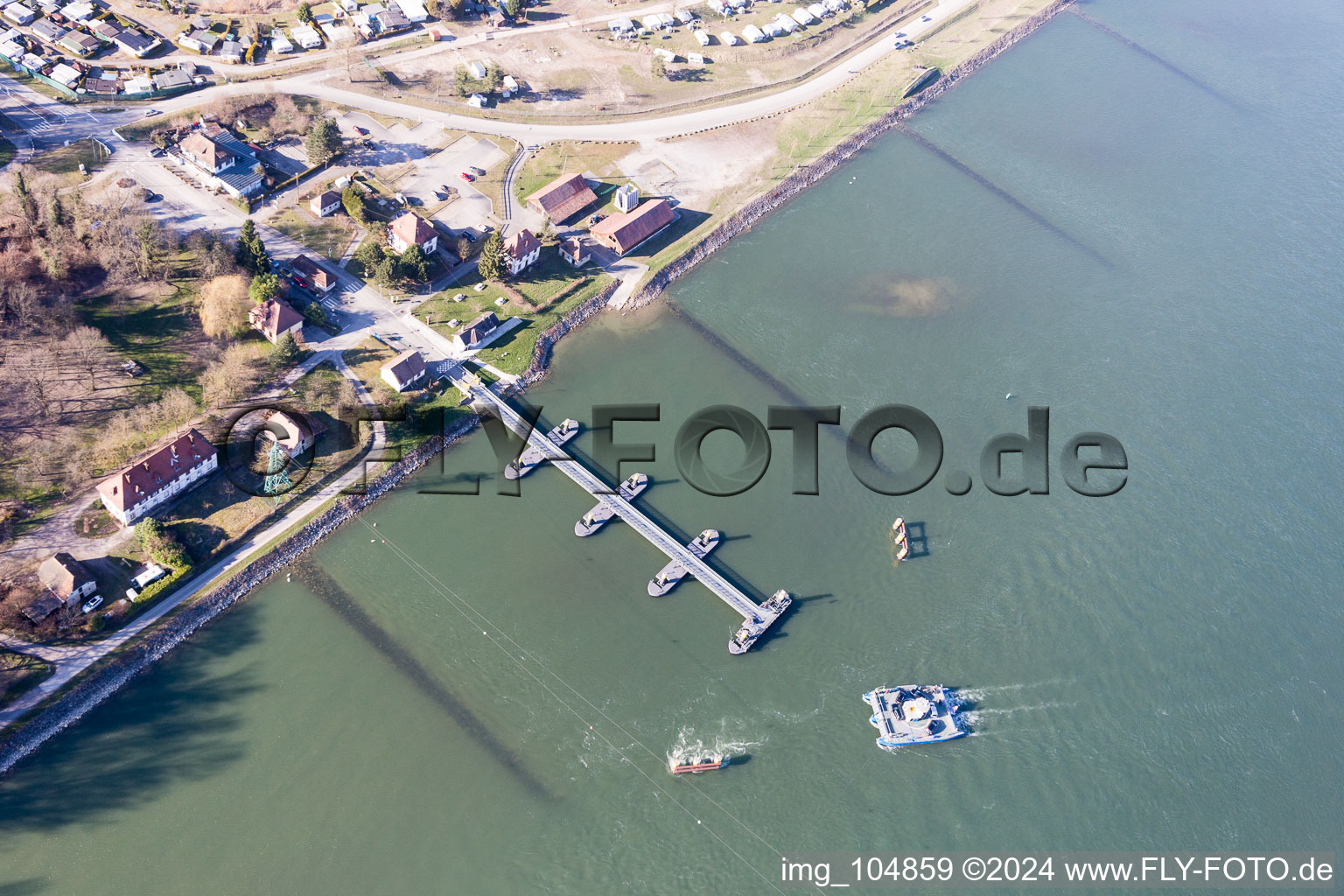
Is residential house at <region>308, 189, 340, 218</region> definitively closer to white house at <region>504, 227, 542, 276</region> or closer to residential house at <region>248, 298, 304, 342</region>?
residential house at <region>248, 298, 304, 342</region>

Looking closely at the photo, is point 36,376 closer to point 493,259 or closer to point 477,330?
point 477,330

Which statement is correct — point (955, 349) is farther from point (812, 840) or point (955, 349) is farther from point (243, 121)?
point (243, 121)

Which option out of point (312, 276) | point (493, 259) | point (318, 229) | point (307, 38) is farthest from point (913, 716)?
point (307, 38)

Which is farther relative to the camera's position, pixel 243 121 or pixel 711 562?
pixel 243 121

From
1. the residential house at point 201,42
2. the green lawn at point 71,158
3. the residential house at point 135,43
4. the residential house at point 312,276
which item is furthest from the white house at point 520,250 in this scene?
the residential house at point 135,43

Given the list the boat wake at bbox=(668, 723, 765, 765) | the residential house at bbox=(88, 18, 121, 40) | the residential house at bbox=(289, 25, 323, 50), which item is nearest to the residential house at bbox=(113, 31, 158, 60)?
the residential house at bbox=(88, 18, 121, 40)

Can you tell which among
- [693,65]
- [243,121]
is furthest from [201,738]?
[693,65]
